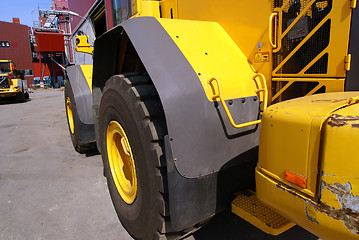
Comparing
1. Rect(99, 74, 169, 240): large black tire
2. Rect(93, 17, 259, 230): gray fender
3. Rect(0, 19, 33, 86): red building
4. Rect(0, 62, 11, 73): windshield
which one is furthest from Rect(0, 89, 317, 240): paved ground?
Rect(0, 19, 33, 86): red building

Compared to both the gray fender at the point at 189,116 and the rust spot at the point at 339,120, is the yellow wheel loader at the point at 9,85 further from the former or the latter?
the rust spot at the point at 339,120

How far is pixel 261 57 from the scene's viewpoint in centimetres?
182

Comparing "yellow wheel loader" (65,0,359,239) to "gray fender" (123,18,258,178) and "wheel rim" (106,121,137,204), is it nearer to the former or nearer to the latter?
"gray fender" (123,18,258,178)

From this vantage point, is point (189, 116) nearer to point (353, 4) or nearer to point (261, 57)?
point (261, 57)

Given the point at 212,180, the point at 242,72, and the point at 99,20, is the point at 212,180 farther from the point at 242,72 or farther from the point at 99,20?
the point at 99,20

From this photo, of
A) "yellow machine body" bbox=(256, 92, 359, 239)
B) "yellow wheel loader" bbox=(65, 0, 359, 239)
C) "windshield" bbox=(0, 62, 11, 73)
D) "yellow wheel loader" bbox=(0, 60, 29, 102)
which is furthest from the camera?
"windshield" bbox=(0, 62, 11, 73)

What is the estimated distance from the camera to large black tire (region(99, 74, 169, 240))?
62.4 inches

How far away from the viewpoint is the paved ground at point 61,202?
2.33 meters

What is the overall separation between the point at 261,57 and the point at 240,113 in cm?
47

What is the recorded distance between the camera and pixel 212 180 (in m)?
1.59

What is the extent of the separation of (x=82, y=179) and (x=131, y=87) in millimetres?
2204

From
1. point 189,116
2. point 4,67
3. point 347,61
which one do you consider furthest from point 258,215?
point 4,67

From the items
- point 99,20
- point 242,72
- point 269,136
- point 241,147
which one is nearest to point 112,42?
point 242,72

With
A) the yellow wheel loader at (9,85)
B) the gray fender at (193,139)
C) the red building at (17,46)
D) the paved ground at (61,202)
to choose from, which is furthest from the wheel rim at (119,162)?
the red building at (17,46)
